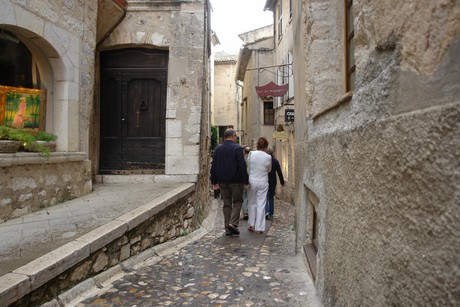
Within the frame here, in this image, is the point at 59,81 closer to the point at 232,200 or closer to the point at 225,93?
the point at 232,200

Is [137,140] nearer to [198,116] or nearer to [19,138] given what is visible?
[198,116]

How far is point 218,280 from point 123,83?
5.63 m

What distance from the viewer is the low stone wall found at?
4.55 metres

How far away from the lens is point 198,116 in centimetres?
765

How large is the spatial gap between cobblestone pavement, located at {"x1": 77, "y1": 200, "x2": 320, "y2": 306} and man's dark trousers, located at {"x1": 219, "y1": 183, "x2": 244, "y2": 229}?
0.59m

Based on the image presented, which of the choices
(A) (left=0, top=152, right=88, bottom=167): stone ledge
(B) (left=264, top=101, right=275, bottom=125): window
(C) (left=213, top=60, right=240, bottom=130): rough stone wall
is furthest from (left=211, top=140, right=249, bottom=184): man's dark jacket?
(C) (left=213, top=60, right=240, bottom=130): rough stone wall

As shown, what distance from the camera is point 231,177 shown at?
19.4ft

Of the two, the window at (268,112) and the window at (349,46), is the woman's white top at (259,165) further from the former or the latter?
Answer: the window at (268,112)

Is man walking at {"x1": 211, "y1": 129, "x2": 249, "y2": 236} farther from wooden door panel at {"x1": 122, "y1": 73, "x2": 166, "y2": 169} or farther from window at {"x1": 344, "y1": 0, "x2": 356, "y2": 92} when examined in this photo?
window at {"x1": 344, "y1": 0, "x2": 356, "y2": 92}

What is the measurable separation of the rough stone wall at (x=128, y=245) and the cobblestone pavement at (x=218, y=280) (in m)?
0.21

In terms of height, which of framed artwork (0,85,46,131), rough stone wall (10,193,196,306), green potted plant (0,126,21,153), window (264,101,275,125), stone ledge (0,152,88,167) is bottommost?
rough stone wall (10,193,196,306)

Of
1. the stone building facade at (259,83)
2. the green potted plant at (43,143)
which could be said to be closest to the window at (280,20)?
the stone building facade at (259,83)

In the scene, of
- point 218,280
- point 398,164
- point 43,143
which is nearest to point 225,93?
point 43,143

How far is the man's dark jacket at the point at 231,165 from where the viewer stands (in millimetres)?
5902
